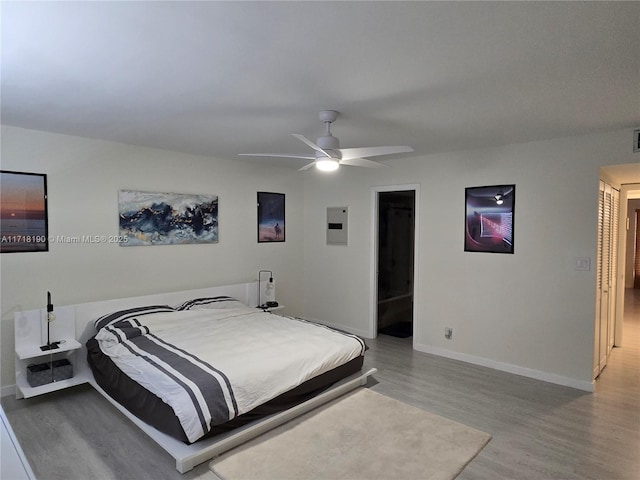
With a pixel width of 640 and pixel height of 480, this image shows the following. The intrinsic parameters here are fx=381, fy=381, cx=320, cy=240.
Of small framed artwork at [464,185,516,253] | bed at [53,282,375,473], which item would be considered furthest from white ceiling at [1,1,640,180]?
bed at [53,282,375,473]

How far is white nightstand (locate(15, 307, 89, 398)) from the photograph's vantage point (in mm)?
3299

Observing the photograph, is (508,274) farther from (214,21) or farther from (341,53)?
(214,21)

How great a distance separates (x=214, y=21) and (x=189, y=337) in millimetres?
2663

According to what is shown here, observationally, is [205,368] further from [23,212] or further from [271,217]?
[271,217]

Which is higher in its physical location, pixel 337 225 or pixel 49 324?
pixel 337 225

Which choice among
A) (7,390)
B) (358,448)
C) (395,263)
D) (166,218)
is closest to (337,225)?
(395,263)

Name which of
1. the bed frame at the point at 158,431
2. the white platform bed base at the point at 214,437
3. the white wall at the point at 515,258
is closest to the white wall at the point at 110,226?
the bed frame at the point at 158,431

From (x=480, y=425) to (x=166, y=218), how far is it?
12.4ft

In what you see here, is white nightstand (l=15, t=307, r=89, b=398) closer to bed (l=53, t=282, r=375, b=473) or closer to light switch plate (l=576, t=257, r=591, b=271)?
bed (l=53, t=282, r=375, b=473)

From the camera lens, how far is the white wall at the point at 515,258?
3.65 meters

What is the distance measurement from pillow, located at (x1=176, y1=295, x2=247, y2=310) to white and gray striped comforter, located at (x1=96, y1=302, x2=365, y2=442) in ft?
0.58

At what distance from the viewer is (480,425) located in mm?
2988

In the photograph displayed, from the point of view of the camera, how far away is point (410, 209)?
6.23 meters

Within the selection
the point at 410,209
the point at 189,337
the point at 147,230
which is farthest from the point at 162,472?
the point at 410,209
